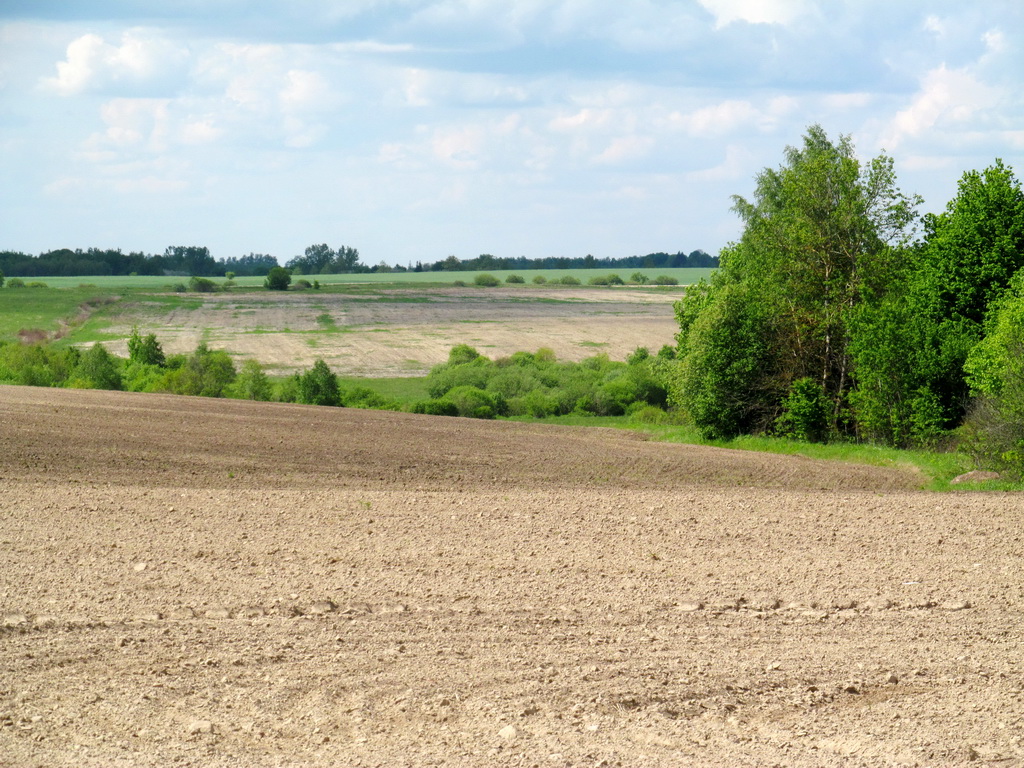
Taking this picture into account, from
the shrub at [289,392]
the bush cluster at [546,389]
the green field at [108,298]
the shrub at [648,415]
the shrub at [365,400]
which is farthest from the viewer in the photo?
the green field at [108,298]

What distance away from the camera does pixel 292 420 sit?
95.9 feet

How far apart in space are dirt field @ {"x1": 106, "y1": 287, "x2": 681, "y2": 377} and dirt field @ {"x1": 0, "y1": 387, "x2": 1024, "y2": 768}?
45.7m

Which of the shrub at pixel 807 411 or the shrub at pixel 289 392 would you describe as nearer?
the shrub at pixel 807 411

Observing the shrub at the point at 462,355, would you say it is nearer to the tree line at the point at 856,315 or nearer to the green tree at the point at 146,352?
the green tree at the point at 146,352

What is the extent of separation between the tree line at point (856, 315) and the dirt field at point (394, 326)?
99.4 ft

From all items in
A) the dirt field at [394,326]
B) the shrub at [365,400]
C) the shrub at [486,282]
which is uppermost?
the shrub at [486,282]

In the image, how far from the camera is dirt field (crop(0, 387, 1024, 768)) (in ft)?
23.7

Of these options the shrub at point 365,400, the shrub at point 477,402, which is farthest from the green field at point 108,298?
the shrub at point 365,400

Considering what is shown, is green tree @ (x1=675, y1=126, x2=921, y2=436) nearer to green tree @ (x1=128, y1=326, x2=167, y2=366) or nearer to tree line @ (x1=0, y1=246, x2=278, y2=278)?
green tree @ (x1=128, y1=326, x2=167, y2=366)

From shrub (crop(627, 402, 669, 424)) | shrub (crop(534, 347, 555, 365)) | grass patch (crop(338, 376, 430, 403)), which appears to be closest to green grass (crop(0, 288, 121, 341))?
grass patch (crop(338, 376, 430, 403))

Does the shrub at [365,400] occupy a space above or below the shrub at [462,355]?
below

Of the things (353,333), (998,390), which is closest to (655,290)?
(353,333)

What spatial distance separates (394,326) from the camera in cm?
8662

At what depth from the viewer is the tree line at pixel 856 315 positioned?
97.1ft
